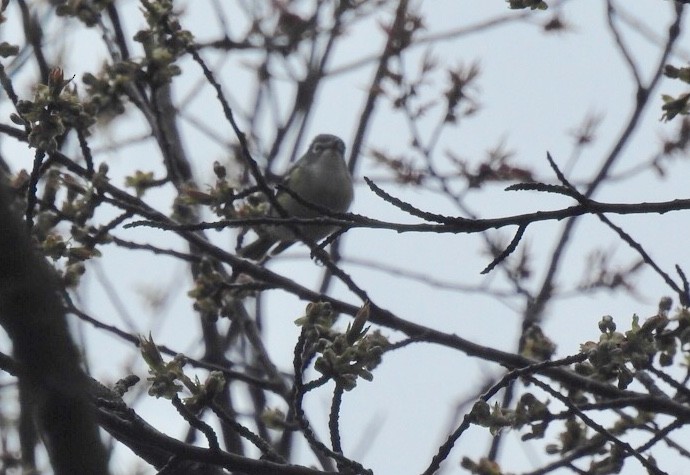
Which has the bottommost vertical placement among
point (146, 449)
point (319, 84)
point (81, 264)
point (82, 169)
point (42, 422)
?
point (42, 422)

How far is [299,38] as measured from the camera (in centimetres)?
628

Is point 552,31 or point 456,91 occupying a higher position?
point 552,31

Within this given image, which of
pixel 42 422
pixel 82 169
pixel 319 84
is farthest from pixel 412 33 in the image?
pixel 42 422

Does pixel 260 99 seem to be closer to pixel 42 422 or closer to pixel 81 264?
pixel 81 264

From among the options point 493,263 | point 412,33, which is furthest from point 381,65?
point 493,263

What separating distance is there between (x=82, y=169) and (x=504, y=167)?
2.25 m

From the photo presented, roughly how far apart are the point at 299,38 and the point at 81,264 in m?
3.01

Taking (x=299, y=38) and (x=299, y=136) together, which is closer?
(x=299, y=136)

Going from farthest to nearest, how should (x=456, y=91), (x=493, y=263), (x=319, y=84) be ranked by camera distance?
1. (x=319, y=84)
2. (x=456, y=91)
3. (x=493, y=263)

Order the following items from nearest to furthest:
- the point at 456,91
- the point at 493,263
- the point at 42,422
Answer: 1. the point at 42,422
2. the point at 493,263
3. the point at 456,91

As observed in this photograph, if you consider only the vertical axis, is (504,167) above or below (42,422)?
above

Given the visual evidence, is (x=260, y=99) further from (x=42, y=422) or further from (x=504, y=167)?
(x=42, y=422)

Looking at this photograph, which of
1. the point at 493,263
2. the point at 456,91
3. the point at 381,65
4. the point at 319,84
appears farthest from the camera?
the point at 319,84

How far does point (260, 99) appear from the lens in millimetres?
6355
